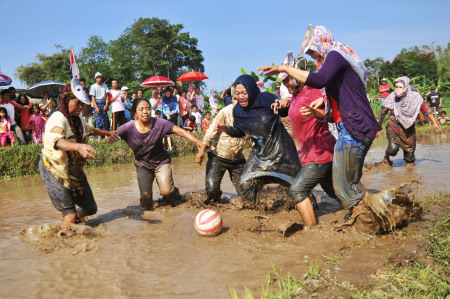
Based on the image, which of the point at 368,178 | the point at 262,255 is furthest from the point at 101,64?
the point at 262,255

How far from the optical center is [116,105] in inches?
505

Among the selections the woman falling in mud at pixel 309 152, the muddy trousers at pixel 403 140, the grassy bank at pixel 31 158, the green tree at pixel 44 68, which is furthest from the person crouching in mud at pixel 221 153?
the green tree at pixel 44 68

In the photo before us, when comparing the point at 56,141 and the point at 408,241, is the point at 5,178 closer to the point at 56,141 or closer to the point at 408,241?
the point at 56,141

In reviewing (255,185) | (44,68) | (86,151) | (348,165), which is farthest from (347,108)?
(44,68)

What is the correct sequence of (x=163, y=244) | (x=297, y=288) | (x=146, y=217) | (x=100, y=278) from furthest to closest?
(x=146, y=217) < (x=163, y=244) < (x=100, y=278) < (x=297, y=288)

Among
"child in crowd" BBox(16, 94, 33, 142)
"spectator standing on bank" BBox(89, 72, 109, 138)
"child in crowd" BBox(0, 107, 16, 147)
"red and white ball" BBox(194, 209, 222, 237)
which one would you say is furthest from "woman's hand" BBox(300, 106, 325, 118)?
"child in crowd" BBox(16, 94, 33, 142)

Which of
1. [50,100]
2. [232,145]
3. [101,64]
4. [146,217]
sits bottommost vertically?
[146,217]

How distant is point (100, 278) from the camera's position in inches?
137

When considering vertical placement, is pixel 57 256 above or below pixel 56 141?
below

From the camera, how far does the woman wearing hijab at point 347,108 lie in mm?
3793

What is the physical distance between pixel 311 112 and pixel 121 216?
3.41 metres

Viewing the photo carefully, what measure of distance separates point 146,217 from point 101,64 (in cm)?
4035

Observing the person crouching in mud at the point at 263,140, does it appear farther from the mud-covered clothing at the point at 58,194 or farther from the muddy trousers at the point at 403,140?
the muddy trousers at the point at 403,140

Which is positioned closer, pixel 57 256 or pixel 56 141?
pixel 57 256
